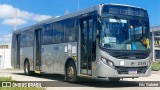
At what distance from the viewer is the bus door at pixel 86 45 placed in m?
15.4

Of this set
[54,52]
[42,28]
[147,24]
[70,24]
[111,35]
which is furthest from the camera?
[42,28]

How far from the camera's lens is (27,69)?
24.7m

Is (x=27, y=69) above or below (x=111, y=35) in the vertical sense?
below

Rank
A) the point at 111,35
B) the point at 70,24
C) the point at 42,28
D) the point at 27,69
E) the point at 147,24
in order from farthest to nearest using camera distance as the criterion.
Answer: the point at 27,69
the point at 42,28
the point at 70,24
the point at 147,24
the point at 111,35

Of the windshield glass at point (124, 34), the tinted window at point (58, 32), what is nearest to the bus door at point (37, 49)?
the tinted window at point (58, 32)

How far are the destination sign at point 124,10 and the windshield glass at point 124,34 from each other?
31 cm

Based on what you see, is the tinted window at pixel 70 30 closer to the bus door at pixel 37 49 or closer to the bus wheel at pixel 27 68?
the bus door at pixel 37 49

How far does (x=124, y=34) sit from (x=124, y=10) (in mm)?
1079

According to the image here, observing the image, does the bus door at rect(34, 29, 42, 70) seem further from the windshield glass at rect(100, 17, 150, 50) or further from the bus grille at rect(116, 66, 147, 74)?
the bus grille at rect(116, 66, 147, 74)

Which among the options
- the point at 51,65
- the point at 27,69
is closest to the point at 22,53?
the point at 27,69

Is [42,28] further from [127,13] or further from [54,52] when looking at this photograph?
[127,13]

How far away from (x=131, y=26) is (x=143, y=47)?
102cm

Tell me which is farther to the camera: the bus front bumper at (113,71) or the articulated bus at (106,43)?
the articulated bus at (106,43)

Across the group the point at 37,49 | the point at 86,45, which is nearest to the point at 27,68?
the point at 37,49
